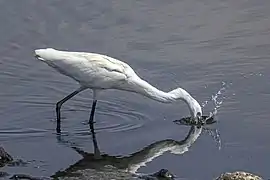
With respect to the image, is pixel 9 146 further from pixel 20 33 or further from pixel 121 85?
pixel 20 33

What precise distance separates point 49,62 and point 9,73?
2441mm

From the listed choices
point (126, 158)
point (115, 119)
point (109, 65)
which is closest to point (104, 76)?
point (109, 65)

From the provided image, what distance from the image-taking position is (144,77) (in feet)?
45.2

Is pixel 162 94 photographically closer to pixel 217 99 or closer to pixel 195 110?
pixel 195 110

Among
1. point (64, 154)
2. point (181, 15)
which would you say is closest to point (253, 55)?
point (181, 15)

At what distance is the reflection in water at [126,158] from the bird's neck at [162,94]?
1.57 ft

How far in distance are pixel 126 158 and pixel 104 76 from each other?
1.44 meters

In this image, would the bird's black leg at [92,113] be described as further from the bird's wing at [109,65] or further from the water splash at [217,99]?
the water splash at [217,99]

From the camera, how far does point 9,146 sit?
1076 cm

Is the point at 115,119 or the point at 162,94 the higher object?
the point at 162,94

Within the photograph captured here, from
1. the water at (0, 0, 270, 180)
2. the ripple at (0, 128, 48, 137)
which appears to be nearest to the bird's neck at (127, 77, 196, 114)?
the water at (0, 0, 270, 180)

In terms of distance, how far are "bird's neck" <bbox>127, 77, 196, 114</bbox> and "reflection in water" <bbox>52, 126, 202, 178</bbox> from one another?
48cm

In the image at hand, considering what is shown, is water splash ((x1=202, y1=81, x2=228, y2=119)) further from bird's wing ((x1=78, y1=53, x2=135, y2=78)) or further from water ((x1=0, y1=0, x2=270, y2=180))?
bird's wing ((x1=78, y1=53, x2=135, y2=78))

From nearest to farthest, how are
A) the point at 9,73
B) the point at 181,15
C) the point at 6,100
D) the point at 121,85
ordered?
the point at 121,85, the point at 6,100, the point at 9,73, the point at 181,15
